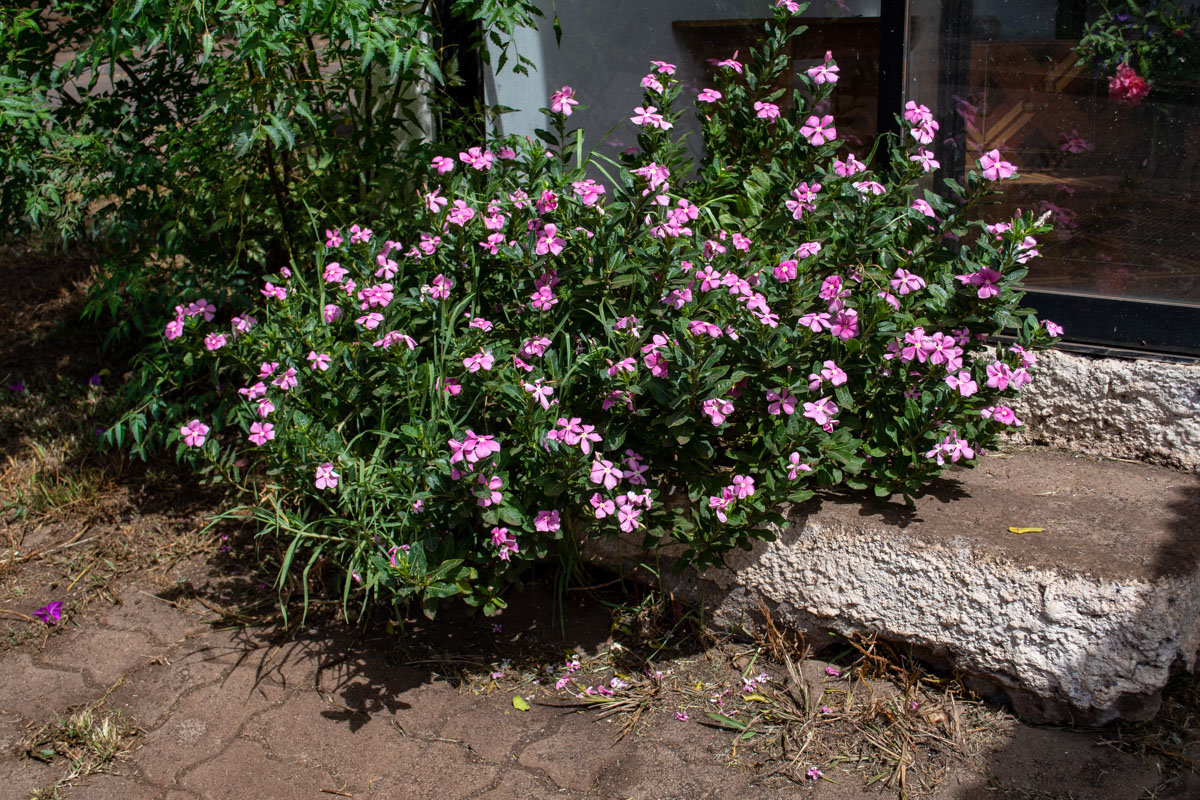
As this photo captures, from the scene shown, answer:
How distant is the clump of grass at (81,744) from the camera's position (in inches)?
90.0

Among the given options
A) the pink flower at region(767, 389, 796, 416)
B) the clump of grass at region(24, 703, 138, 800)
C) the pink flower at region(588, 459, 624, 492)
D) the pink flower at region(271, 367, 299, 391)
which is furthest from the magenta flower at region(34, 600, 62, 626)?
the pink flower at region(767, 389, 796, 416)

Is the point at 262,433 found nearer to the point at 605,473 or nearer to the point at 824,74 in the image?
the point at 605,473

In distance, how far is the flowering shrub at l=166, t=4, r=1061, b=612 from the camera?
2.28 metres

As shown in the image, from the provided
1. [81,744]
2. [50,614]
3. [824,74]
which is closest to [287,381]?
[81,744]

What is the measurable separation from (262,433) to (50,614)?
39.5 inches

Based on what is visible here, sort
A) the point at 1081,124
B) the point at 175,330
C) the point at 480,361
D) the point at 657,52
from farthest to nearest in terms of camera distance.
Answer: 1. the point at 657,52
2. the point at 1081,124
3. the point at 175,330
4. the point at 480,361

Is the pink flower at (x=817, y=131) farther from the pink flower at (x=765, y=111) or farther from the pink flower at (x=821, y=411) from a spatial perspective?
the pink flower at (x=821, y=411)

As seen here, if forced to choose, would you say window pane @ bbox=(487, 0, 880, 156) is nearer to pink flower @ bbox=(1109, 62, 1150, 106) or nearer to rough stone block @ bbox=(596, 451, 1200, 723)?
pink flower @ bbox=(1109, 62, 1150, 106)

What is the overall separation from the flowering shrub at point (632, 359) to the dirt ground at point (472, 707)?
0.76ft

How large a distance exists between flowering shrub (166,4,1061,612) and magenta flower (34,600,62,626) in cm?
64

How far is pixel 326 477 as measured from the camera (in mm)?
2365

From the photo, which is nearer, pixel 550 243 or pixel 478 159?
pixel 550 243

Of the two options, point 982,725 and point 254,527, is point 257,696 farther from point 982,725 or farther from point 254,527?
point 982,725

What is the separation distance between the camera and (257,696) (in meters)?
2.52
